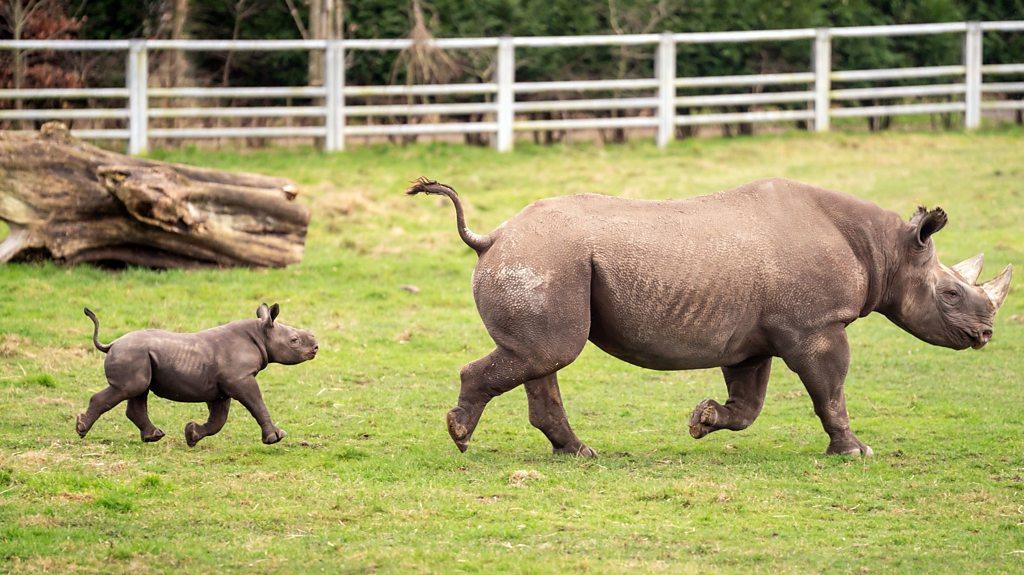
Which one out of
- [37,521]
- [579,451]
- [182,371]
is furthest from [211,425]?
[579,451]

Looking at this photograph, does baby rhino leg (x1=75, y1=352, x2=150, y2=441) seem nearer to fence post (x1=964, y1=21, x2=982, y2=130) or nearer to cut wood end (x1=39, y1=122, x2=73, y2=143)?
cut wood end (x1=39, y1=122, x2=73, y2=143)

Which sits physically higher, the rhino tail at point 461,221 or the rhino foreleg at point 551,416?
the rhino tail at point 461,221

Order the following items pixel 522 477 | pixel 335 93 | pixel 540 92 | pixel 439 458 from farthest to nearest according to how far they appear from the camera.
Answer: pixel 540 92 < pixel 335 93 < pixel 439 458 < pixel 522 477

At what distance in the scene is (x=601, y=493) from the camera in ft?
27.8

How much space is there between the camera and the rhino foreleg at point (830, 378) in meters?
9.38

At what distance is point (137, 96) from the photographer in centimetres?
2055

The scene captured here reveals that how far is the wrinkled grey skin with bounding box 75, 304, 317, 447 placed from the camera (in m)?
8.94

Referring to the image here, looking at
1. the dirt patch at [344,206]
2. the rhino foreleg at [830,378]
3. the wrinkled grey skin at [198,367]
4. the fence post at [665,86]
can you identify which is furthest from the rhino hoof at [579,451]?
the fence post at [665,86]

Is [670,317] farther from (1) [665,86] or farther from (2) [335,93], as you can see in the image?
(1) [665,86]

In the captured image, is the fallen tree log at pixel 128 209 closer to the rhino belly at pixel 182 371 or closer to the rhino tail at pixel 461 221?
the rhino belly at pixel 182 371

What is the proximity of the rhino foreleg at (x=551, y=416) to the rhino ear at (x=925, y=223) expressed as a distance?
Answer: 2.55m

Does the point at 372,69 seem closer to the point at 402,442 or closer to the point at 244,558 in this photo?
the point at 402,442

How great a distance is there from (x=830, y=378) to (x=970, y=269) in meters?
1.51

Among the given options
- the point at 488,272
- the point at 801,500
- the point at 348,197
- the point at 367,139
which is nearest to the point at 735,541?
the point at 801,500
